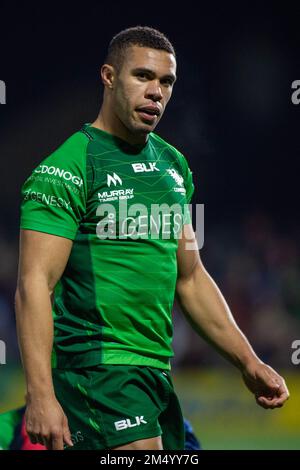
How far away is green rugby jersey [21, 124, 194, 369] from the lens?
8.22 ft

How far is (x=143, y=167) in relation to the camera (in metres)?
2.71

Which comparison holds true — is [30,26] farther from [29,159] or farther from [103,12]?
[29,159]

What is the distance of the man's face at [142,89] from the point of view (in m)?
2.65

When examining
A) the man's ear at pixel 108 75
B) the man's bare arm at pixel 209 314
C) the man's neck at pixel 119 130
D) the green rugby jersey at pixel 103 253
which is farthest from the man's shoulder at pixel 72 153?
the man's bare arm at pixel 209 314

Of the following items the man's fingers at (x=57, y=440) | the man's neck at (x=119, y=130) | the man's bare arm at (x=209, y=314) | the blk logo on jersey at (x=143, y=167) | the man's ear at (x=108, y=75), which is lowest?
the man's fingers at (x=57, y=440)

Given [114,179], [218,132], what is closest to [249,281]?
[218,132]

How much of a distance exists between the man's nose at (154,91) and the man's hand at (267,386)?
2.94 feet

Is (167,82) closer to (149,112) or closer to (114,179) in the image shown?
(149,112)

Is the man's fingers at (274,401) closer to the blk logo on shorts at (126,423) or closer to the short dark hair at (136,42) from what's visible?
the blk logo on shorts at (126,423)

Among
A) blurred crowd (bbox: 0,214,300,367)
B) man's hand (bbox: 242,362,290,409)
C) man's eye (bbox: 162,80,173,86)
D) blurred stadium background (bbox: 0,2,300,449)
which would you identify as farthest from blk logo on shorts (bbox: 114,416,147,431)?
blurred crowd (bbox: 0,214,300,367)

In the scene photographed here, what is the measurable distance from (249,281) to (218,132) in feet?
3.82

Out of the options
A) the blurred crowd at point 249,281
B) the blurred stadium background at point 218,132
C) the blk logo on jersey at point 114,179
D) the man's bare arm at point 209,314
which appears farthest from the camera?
the blurred crowd at point 249,281

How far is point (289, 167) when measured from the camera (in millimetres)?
6754
